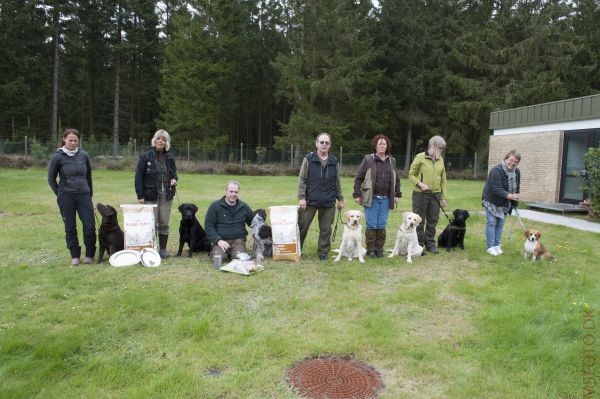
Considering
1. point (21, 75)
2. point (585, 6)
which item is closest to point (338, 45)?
point (585, 6)

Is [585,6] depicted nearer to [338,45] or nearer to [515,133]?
[338,45]

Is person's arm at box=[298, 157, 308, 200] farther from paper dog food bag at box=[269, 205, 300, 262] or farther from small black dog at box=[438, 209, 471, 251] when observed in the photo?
small black dog at box=[438, 209, 471, 251]

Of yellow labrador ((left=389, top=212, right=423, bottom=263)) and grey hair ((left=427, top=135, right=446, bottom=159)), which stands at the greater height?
grey hair ((left=427, top=135, right=446, bottom=159))

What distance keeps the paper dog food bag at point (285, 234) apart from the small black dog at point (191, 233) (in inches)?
41.5

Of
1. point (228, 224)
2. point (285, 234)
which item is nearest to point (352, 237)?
point (285, 234)

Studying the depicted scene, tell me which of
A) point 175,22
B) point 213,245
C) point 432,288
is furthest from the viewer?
point 175,22

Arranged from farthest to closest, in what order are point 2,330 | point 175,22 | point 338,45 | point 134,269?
point 175,22, point 338,45, point 134,269, point 2,330

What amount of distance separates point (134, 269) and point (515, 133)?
1284 cm

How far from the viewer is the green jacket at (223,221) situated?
19.5 ft

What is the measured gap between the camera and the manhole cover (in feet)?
9.18

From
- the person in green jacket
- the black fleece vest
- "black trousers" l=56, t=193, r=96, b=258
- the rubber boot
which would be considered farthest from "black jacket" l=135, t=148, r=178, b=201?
the person in green jacket

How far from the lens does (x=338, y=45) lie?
27188 millimetres

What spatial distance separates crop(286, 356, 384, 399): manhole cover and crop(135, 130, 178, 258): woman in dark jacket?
357 centimetres

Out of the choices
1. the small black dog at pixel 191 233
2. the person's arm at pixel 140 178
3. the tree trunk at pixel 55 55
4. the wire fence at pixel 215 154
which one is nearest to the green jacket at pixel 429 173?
the small black dog at pixel 191 233
